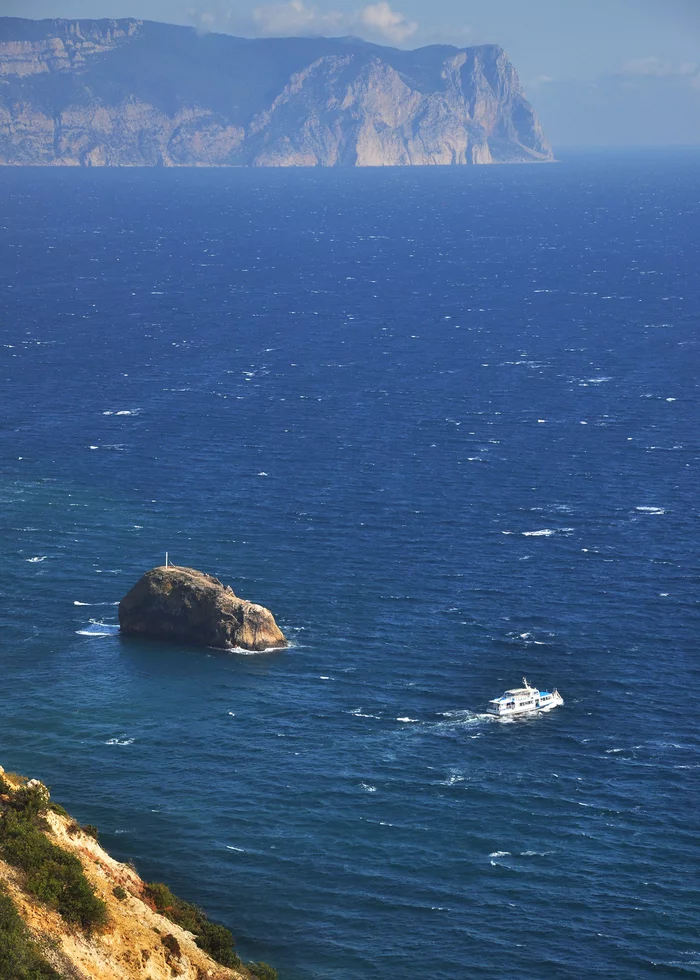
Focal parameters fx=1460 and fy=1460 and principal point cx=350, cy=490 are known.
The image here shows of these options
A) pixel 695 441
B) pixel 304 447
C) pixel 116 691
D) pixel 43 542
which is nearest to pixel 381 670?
pixel 116 691

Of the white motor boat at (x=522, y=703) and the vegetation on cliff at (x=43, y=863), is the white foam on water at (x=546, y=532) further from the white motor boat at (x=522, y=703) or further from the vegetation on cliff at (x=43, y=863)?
the vegetation on cliff at (x=43, y=863)

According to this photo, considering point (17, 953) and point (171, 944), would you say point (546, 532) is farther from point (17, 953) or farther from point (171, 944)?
point (17, 953)

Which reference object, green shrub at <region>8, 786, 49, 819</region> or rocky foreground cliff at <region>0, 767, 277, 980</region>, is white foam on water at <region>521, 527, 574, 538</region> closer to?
rocky foreground cliff at <region>0, 767, 277, 980</region>

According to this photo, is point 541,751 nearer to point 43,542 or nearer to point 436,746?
point 436,746

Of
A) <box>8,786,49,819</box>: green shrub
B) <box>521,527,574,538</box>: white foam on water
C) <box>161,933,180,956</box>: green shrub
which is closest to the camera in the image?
<box>161,933,180,956</box>: green shrub

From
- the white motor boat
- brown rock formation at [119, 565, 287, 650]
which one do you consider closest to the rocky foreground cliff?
the white motor boat
